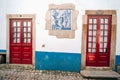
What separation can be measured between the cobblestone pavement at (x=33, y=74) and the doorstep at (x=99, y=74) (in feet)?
0.87

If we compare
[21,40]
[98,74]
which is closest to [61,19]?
[21,40]

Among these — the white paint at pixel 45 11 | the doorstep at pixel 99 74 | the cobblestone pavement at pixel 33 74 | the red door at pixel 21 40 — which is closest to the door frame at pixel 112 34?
the white paint at pixel 45 11

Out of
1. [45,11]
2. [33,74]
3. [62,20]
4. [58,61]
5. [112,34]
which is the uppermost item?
[45,11]

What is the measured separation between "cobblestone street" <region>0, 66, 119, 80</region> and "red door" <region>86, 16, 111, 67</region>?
3.77 feet

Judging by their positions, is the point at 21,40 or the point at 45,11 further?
the point at 21,40

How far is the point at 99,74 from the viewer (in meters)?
8.54

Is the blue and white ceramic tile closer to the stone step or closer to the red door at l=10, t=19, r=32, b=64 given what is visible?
the red door at l=10, t=19, r=32, b=64

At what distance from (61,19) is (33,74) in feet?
9.43

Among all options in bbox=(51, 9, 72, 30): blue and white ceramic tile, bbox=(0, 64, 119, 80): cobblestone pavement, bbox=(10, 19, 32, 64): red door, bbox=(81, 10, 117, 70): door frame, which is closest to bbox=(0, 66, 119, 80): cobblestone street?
bbox=(0, 64, 119, 80): cobblestone pavement

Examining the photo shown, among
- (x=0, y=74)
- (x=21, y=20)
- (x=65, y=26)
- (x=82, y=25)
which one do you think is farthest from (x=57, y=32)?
(x=0, y=74)

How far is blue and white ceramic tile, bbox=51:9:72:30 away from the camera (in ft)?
30.6

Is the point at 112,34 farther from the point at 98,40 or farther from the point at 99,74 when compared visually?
the point at 99,74

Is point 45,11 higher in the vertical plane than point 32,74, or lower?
higher

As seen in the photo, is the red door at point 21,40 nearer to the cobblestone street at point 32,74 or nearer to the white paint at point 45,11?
the white paint at point 45,11
